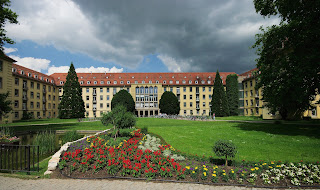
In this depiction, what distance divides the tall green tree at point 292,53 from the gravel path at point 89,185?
12.7 m

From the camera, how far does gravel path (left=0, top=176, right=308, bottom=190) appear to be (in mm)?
6133

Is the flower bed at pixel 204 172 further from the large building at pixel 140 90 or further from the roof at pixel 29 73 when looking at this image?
the roof at pixel 29 73

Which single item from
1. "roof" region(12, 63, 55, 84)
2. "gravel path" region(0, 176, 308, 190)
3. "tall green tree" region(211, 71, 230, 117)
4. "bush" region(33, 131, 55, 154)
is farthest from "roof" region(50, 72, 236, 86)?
"gravel path" region(0, 176, 308, 190)

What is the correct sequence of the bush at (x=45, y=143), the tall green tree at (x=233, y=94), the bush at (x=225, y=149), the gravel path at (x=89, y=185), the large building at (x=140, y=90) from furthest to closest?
the tall green tree at (x=233, y=94) → the large building at (x=140, y=90) → the bush at (x=45, y=143) → the bush at (x=225, y=149) → the gravel path at (x=89, y=185)

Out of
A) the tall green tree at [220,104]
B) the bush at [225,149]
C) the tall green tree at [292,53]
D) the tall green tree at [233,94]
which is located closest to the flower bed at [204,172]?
the bush at [225,149]

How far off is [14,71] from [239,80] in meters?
67.4

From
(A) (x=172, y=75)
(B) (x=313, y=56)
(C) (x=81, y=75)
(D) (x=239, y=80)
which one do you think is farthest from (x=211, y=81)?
(B) (x=313, y=56)

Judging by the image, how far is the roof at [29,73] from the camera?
156 feet

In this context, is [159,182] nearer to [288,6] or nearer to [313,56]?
[313,56]

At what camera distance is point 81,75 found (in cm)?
6856

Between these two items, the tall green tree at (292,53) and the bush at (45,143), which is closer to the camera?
the bush at (45,143)

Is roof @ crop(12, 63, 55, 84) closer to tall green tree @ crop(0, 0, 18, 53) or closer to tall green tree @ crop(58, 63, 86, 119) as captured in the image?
tall green tree @ crop(58, 63, 86, 119)

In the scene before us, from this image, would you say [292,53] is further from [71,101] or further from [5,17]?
[71,101]

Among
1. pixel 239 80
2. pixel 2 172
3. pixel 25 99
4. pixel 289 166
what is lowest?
pixel 2 172
